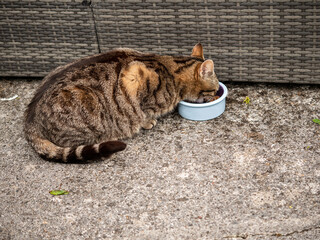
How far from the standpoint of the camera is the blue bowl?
3.26 m

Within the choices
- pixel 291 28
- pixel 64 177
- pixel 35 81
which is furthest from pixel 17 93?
pixel 291 28

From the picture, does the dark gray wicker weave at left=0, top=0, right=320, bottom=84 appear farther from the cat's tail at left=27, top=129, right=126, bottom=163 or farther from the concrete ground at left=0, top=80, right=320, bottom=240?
the cat's tail at left=27, top=129, right=126, bottom=163

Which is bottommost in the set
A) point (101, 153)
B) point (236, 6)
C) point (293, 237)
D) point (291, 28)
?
point (293, 237)

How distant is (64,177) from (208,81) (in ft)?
4.40

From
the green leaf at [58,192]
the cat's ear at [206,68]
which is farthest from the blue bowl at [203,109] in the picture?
the green leaf at [58,192]

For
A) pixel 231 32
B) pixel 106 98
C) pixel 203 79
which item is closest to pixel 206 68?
pixel 203 79

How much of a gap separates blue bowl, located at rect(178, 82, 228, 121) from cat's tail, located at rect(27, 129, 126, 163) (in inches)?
30.4

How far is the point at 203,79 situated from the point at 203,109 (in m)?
0.24

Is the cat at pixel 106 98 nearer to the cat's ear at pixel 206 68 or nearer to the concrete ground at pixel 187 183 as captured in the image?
the cat's ear at pixel 206 68

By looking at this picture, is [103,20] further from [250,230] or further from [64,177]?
[250,230]

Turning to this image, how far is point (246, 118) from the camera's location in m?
3.33

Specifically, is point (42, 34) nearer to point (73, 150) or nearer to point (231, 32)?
point (73, 150)

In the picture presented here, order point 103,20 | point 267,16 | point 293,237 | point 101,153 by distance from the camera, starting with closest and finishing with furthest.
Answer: point 293,237, point 101,153, point 267,16, point 103,20

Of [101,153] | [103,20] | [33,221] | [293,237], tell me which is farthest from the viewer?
[103,20]
